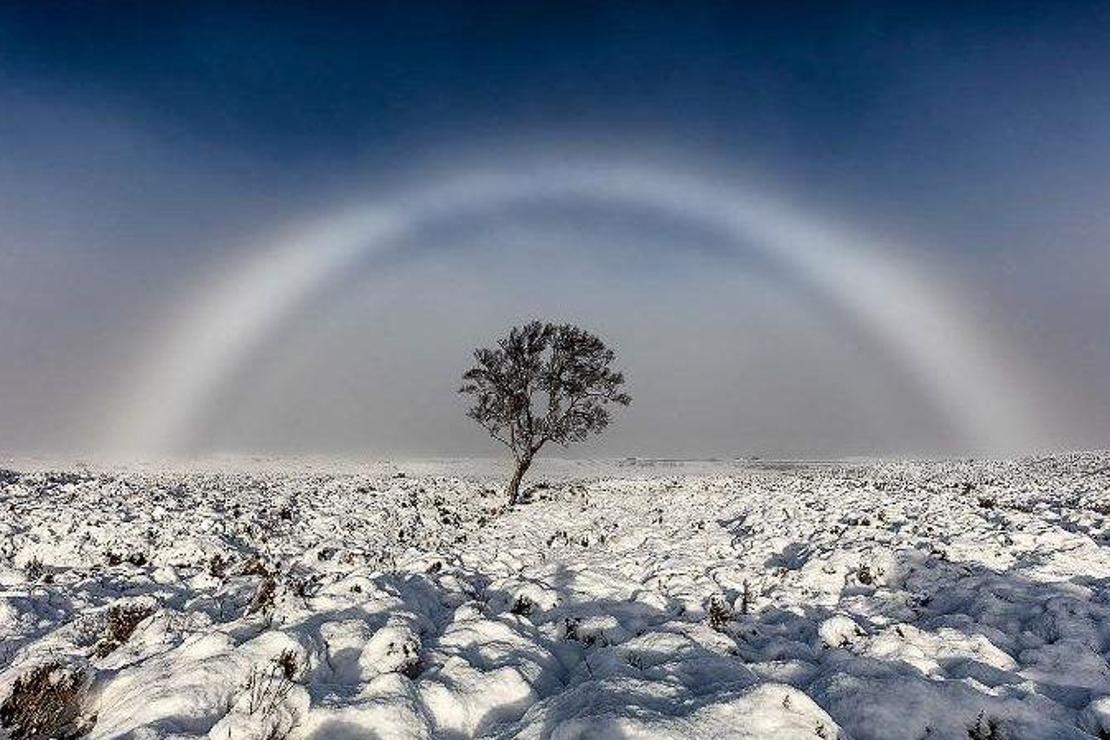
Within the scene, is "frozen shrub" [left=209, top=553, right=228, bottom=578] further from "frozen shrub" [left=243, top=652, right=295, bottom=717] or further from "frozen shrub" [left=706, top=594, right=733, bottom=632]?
"frozen shrub" [left=706, top=594, right=733, bottom=632]

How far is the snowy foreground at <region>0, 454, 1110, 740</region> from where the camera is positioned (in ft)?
15.2

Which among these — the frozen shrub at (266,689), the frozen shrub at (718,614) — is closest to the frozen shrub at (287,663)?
the frozen shrub at (266,689)

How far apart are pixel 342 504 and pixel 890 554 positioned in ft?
59.3

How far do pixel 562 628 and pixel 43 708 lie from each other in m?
4.89

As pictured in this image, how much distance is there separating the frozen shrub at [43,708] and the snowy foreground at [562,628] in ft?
0.06

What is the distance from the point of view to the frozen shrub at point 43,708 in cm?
443

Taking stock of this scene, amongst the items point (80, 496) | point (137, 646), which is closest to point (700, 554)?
point (137, 646)

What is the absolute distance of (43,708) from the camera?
4.59m

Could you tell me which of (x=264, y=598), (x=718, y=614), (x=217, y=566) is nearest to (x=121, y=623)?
(x=264, y=598)

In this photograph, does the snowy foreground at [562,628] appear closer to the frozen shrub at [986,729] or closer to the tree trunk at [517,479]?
the frozen shrub at [986,729]

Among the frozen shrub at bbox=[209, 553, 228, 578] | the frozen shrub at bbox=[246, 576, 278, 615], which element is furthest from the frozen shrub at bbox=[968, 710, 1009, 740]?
the frozen shrub at bbox=[209, 553, 228, 578]

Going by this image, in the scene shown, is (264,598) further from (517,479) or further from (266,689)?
(517,479)

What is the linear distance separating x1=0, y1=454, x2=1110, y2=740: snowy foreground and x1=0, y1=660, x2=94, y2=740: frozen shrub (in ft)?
0.06

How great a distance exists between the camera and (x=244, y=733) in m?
4.30
